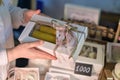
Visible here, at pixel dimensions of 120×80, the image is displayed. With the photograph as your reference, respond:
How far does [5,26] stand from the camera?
1.02m

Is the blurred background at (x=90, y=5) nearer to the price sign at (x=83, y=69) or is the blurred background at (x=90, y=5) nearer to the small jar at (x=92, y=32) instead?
the small jar at (x=92, y=32)

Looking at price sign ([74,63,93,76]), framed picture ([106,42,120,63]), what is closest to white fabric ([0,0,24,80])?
price sign ([74,63,93,76])

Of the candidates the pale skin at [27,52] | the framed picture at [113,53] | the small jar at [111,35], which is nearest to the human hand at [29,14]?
the pale skin at [27,52]

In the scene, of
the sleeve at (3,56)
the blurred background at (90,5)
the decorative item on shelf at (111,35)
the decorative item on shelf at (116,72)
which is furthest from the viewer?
the blurred background at (90,5)

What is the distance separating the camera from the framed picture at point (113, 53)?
1.17 metres

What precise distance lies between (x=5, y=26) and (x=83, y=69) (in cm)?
37

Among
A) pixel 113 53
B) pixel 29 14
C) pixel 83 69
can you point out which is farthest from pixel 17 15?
pixel 113 53

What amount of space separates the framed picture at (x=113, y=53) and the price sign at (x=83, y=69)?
0.12 meters

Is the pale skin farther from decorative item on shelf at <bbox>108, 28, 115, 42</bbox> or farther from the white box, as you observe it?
decorative item on shelf at <bbox>108, 28, 115, 42</bbox>

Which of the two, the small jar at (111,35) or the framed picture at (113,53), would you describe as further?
the small jar at (111,35)

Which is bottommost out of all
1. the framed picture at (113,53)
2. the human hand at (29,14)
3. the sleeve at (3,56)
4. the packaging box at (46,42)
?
the framed picture at (113,53)

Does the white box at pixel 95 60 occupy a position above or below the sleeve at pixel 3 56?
below

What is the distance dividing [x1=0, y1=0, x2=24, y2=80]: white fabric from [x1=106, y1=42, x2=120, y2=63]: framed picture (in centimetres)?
43

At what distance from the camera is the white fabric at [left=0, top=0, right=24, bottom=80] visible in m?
0.94
